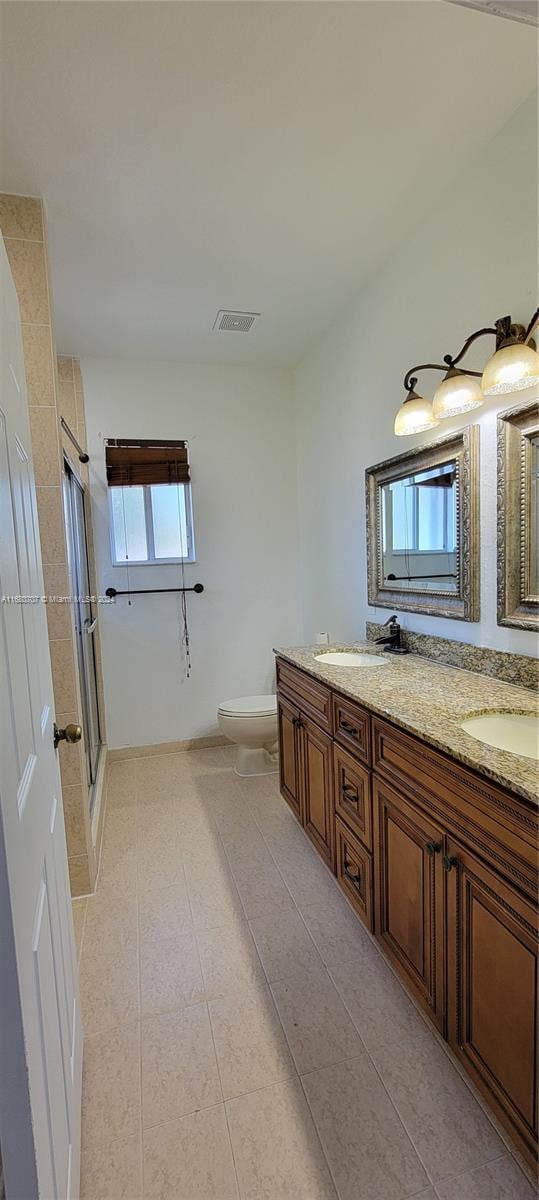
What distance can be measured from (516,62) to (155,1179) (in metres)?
2.91

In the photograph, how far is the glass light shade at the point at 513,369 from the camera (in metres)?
1.42

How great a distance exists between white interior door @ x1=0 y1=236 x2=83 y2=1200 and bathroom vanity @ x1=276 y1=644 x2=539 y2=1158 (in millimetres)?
874

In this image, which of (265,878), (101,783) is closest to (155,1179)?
(265,878)

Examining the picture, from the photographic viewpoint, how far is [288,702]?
A: 2.43 m

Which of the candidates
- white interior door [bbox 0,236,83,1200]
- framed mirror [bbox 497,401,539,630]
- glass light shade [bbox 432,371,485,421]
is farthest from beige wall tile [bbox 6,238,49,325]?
framed mirror [bbox 497,401,539,630]

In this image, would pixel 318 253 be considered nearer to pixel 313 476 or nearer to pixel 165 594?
pixel 313 476

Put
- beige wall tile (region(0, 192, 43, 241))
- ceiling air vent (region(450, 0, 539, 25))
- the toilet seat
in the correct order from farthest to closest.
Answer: the toilet seat < beige wall tile (region(0, 192, 43, 241)) < ceiling air vent (region(450, 0, 539, 25))

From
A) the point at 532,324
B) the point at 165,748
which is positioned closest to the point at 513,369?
the point at 532,324

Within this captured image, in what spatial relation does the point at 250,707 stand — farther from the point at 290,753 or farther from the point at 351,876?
the point at 351,876

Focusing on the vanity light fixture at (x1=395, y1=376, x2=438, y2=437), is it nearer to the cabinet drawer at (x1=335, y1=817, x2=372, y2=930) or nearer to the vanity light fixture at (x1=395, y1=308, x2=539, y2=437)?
the vanity light fixture at (x1=395, y1=308, x2=539, y2=437)

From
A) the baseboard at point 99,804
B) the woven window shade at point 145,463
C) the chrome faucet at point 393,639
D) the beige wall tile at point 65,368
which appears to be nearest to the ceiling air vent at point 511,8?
the chrome faucet at point 393,639

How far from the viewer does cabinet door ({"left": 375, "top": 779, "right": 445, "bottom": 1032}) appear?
50.8 inches

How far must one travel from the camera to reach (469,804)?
1137mm

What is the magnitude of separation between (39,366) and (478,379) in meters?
1.55
